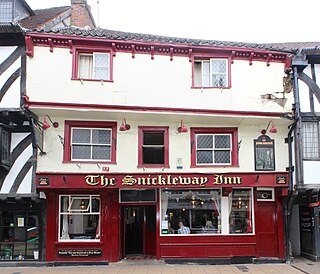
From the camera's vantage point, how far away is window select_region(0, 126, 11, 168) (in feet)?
37.3

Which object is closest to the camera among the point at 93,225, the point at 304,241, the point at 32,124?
the point at 32,124

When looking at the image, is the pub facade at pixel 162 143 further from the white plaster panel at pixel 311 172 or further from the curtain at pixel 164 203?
the white plaster panel at pixel 311 172

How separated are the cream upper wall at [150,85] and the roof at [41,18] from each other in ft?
6.84

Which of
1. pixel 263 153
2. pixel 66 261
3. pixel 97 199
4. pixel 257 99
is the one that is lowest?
pixel 66 261

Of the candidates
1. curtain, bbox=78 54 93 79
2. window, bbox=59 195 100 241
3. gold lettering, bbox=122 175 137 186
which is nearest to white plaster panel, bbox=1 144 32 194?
window, bbox=59 195 100 241

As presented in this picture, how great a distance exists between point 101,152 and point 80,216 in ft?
7.44

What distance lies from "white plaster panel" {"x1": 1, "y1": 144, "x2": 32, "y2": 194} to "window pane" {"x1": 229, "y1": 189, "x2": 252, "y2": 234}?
6928 mm

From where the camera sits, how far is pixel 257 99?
12648mm

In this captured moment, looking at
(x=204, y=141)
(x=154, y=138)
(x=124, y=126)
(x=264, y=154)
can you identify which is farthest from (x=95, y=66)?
(x=264, y=154)

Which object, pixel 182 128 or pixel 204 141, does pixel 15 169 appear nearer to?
pixel 182 128

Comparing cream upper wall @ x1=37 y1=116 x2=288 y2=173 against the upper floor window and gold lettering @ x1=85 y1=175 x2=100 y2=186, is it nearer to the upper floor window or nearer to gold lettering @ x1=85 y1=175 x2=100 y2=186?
gold lettering @ x1=85 y1=175 x2=100 y2=186

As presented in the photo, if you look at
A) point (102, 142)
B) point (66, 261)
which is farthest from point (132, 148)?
point (66, 261)

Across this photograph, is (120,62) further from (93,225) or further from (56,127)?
(93,225)

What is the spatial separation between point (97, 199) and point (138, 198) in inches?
54.6
